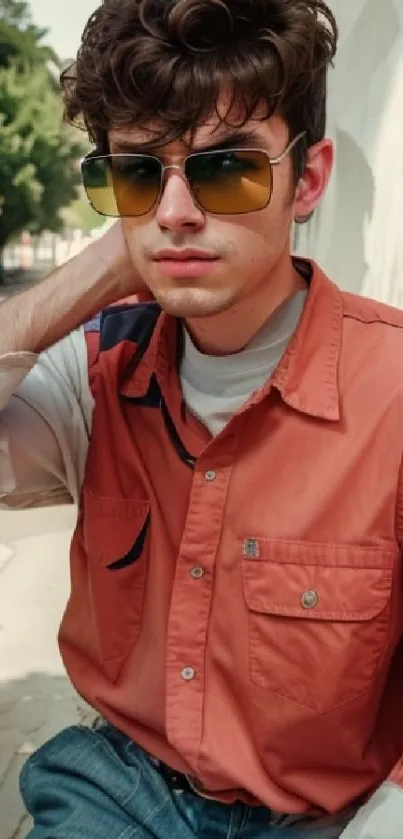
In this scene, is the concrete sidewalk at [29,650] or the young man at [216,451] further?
the concrete sidewalk at [29,650]

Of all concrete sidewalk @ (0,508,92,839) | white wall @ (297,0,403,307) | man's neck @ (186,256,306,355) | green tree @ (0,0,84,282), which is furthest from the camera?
green tree @ (0,0,84,282)

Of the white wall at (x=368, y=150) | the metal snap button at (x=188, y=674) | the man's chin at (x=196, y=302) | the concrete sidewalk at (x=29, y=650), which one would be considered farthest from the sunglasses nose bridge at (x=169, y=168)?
the white wall at (x=368, y=150)

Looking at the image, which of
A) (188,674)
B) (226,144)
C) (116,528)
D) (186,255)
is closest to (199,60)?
(226,144)

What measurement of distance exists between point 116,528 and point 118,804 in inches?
13.8

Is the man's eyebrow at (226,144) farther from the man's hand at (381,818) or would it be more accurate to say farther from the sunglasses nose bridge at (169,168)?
the man's hand at (381,818)

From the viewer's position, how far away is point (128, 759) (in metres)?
1.13

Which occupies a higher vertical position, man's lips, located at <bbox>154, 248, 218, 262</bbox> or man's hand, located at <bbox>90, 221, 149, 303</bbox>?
man's lips, located at <bbox>154, 248, 218, 262</bbox>

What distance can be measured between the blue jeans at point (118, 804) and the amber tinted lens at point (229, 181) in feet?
2.35

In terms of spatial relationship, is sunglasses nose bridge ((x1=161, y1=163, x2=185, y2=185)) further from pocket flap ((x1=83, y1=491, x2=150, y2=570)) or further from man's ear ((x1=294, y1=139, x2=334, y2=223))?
pocket flap ((x1=83, y1=491, x2=150, y2=570))

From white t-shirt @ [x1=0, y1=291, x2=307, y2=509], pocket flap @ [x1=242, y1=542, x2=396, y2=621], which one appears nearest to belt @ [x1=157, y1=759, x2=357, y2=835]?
pocket flap @ [x1=242, y1=542, x2=396, y2=621]

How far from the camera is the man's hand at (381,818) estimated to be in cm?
89

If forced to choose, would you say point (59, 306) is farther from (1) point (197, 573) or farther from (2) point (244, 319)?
(1) point (197, 573)

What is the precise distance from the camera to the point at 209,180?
35.1 inches

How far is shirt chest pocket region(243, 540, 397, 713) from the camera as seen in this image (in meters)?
0.96
